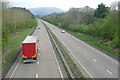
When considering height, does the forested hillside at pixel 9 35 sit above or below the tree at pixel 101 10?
below

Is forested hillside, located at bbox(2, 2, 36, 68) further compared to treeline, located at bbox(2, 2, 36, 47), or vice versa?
treeline, located at bbox(2, 2, 36, 47)

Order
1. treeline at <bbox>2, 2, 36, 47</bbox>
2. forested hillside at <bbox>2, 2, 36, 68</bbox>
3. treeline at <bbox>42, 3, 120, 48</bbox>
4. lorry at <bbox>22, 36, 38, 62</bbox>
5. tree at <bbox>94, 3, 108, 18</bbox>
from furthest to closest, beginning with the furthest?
tree at <bbox>94, 3, 108, 18</bbox>, treeline at <bbox>42, 3, 120, 48</bbox>, treeline at <bbox>2, 2, 36, 47</bbox>, forested hillside at <bbox>2, 2, 36, 68</bbox>, lorry at <bbox>22, 36, 38, 62</bbox>

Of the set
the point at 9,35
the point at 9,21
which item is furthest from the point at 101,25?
the point at 9,35

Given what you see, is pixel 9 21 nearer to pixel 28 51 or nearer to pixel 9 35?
pixel 9 35

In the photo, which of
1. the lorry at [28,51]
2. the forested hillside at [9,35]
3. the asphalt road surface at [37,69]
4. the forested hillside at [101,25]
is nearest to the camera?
the asphalt road surface at [37,69]

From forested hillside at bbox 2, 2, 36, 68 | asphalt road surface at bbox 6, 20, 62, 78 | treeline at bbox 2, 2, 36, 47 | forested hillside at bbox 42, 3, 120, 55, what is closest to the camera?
asphalt road surface at bbox 6, 20, 62, 78

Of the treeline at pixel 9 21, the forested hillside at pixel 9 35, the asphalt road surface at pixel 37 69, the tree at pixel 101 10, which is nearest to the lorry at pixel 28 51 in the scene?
the asphalt road surface at pixel 37 69

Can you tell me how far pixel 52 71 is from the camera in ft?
63.6

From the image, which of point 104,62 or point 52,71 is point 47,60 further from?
point 104,62

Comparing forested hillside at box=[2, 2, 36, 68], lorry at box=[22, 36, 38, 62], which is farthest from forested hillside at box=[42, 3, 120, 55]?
forested hillside at box=[2, 2, 36, 68]

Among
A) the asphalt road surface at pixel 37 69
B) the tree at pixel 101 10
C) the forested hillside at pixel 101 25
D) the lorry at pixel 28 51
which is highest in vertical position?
the tree at pixel 101 10

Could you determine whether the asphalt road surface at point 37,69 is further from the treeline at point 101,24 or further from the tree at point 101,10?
the tree at point 101,10

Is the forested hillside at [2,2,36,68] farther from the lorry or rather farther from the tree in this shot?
the tree

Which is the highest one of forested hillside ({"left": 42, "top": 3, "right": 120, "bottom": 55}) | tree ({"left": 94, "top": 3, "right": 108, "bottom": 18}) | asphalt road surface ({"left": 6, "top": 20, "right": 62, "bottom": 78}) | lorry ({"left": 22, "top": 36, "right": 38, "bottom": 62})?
tree ({"left": 94, "top": 3, "right": 108, "bottom": 18})
